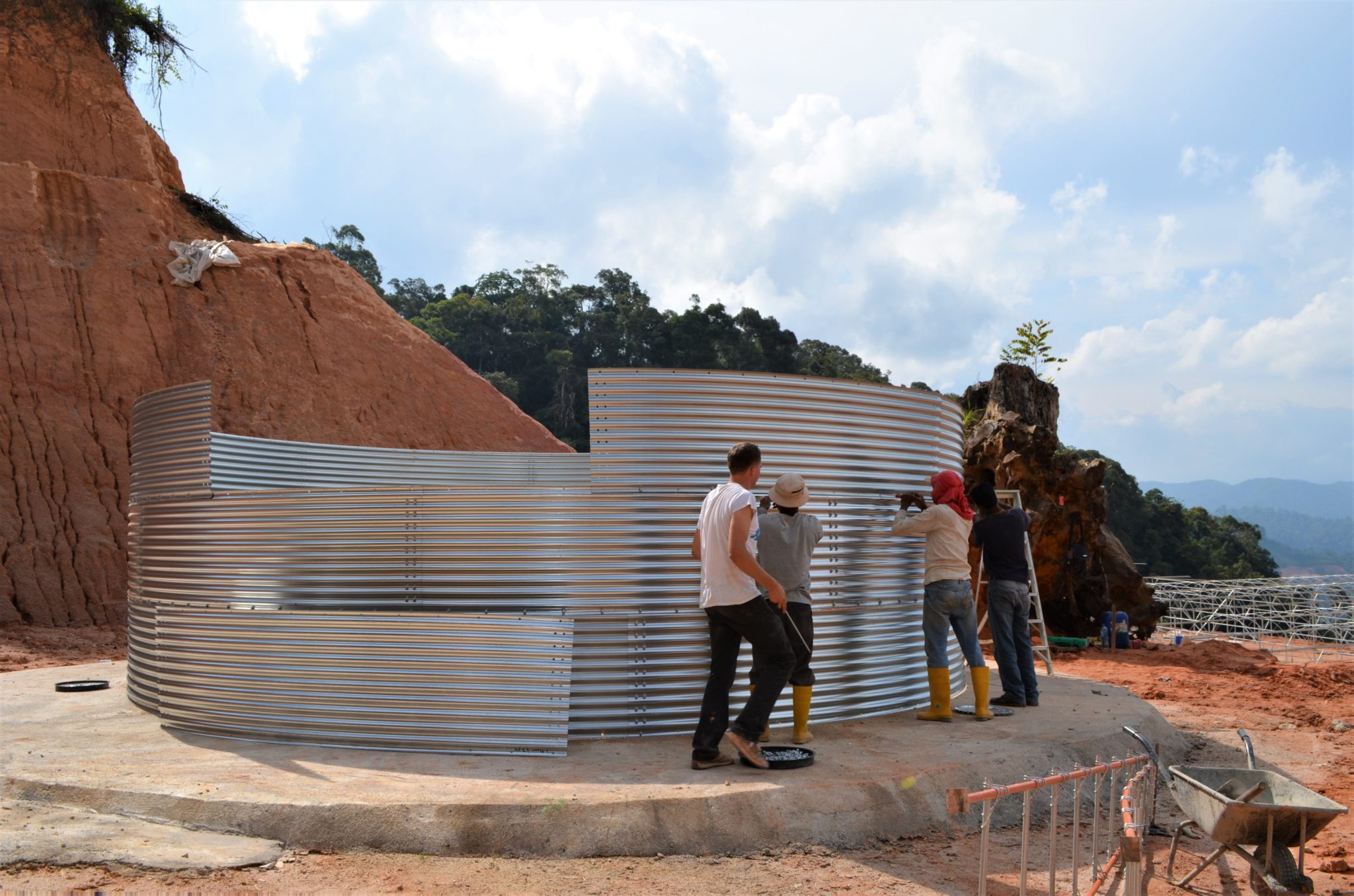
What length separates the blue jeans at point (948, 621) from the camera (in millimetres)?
7039

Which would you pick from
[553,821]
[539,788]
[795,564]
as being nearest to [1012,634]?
[795,564]

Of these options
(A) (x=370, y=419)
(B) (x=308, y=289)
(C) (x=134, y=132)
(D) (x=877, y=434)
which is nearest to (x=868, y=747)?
(D) (x=877, y=434)

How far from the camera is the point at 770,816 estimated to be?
4.91 metres

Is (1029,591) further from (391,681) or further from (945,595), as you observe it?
(391,681)

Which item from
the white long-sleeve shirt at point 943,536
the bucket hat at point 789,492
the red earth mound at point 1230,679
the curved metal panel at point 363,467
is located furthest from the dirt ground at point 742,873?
the curved metal panel at point 363,467

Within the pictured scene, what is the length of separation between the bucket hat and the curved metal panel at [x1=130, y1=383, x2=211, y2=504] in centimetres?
436

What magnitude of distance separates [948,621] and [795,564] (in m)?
1.64

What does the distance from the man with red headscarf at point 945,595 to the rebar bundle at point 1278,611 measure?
14039mm

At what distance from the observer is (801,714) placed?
20.5 feet

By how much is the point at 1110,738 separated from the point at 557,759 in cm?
375

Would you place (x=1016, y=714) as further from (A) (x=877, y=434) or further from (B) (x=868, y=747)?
(A) (x=877, y=434)

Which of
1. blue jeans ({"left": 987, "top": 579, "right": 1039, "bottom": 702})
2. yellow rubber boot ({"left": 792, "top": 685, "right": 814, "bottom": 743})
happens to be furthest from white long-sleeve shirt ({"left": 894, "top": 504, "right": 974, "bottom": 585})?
yellow rubber boot ({"left": 792, "top": 685, "right": 814, "bottom": 743})

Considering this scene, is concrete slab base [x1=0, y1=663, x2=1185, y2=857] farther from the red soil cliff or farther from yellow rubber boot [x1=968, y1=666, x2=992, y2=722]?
the red soil cliff

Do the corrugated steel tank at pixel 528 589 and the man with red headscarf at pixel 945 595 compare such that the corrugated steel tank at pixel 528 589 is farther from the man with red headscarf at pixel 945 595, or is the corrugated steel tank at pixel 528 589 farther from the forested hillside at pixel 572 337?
the forested hillside at pixel 572 337
